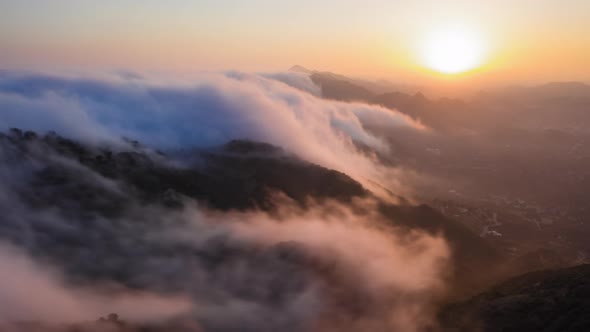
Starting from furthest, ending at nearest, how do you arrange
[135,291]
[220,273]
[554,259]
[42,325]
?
1. [554,259]
2. [220,273]
3. [135,291]
4. [42,325]

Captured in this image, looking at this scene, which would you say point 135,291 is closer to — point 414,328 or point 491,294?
point 414,328

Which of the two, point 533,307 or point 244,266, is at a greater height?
point 244,266

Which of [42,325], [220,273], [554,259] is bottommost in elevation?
[42,325]

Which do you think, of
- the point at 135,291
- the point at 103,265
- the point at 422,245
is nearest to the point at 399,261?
the point at 422,245

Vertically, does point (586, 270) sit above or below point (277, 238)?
below

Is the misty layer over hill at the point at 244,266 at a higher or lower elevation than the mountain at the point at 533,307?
higher

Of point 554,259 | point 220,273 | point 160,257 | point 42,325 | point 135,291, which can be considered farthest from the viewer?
point 554,259

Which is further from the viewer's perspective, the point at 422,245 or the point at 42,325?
the point at 422,245

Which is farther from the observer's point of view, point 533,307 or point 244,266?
point 244,266

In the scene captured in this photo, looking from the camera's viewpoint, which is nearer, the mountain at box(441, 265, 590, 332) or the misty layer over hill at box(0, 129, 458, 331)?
the mountain at box(441, 265, 590, 332)

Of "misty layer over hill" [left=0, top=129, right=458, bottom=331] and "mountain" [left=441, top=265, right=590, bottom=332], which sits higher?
"misty layer over hill" [left=0, top=129, right=458, bottom=331]

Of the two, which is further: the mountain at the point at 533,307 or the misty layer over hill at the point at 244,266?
the misty layer over hill at the point at 244,266
